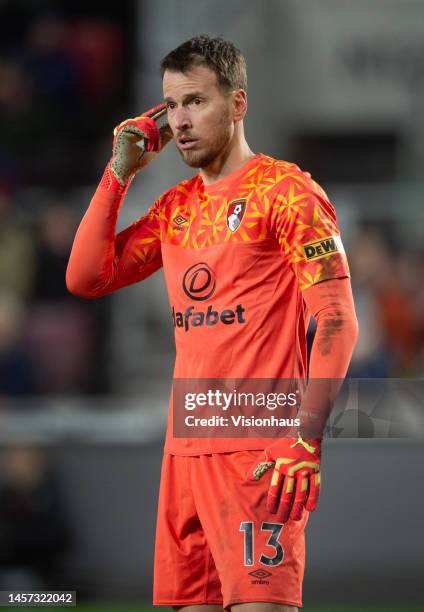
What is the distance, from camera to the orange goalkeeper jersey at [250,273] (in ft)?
11.0

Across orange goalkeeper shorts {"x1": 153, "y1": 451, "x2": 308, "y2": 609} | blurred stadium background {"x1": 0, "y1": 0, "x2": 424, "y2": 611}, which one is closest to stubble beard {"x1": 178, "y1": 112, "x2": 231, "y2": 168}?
orange goalkeeper shorts {"x1": 153, "y1": 451, "x2": 308, "y2": 609}

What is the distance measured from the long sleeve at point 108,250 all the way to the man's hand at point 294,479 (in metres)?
0.84

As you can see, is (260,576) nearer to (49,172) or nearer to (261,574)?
(261,574)

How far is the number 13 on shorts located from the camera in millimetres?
3332

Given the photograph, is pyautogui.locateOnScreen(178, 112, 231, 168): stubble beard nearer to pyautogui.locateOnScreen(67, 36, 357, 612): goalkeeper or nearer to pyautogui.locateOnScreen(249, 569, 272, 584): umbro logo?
pyautogui.locateOnScreen(67, 36, 357, 612): goalkeeper

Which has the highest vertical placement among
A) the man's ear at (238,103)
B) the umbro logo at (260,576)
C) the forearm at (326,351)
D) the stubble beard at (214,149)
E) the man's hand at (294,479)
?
the man's ear at (238,103)

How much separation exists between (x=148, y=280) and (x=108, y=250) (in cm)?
470

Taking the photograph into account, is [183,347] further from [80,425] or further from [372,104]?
[372,104]

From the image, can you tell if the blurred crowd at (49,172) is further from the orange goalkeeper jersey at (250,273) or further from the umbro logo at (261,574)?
the umbro logo at (261,574)

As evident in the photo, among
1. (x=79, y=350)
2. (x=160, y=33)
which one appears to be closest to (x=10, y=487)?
(x=79, y=350)

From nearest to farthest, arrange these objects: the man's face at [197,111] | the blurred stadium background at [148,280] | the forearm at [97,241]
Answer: the man's face at [197,111] → the forearm at [97,241] → the blurred stadium background at [148,280]

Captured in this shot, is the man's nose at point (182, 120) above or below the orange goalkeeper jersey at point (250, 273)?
above

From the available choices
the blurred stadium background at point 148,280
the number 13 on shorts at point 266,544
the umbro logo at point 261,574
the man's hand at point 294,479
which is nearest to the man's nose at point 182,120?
the man's hand at point 294,479

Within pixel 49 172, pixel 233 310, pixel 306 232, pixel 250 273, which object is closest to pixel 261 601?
pixel 233 310
